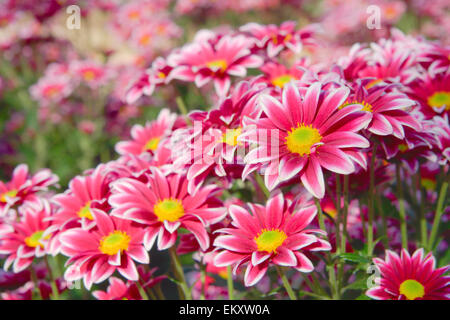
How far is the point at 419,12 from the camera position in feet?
9.88

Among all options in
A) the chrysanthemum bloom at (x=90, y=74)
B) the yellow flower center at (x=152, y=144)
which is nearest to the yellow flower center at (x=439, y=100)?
the yellow flower center at (x=152, y=144)

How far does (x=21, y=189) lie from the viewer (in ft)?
3.78

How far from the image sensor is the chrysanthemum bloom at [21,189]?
1138mm

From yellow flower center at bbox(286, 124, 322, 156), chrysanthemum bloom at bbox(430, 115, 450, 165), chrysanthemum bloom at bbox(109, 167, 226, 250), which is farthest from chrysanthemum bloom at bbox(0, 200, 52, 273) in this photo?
chrysanthemum bloom at bbox(430, 115, 450, 165)

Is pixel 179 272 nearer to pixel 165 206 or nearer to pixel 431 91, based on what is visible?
pixel 165 206

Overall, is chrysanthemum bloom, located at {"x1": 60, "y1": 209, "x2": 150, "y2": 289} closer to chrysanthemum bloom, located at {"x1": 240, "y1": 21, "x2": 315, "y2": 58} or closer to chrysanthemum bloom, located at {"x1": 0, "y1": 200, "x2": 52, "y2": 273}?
chrysanthemum bloom, located at {"x1": 0, "y1": 200, "x2": 52, "y2": 273}

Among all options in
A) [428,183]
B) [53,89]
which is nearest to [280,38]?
[428,183]

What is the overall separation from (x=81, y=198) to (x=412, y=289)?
770 mm

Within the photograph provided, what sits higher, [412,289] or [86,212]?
[86,212]

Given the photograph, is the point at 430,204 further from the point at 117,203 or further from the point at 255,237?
the point at 117,203

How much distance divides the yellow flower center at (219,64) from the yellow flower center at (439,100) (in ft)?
1.77

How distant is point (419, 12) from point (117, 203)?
9.35 ft

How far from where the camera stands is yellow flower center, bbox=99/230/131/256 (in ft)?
3.04

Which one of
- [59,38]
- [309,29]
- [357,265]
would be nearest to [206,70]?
[309,29]
